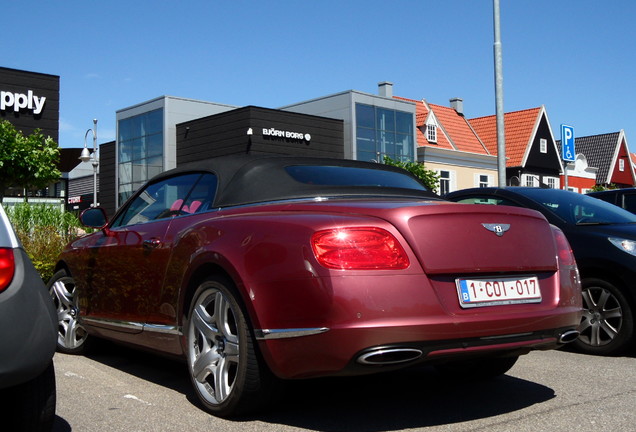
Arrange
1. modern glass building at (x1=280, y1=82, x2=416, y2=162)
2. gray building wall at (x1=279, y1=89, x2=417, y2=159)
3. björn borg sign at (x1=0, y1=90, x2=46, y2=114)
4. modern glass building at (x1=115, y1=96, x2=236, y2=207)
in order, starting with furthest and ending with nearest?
1. modern glass building at (x1=115, y1=96, x2=236, y2=207)
2. modern glass building at (x1=280, y1=82, x2=416, y2=162)
3. gray building wall at (x1=279, y1=89, x2=417, y2=159)
4. björn borg sign at (x1=0, y1=90, x2=46, y2=114)

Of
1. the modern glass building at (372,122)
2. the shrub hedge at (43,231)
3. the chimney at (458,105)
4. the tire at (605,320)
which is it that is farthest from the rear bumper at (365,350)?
the chimney at (458,105)

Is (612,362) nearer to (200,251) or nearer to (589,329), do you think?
(589,329)

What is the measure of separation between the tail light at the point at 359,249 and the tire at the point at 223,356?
0.62m

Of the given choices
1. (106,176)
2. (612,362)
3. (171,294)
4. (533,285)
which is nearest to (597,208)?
(612,362)

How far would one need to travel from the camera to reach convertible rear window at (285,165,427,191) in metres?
4.77

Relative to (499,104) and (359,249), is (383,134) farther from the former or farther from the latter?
(359,249)

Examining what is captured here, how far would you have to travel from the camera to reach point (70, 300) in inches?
245

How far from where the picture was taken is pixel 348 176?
496cm

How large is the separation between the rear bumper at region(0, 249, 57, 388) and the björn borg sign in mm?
27001

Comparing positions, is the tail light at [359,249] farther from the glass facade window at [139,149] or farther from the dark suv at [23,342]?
the glass facade window at [139,149]

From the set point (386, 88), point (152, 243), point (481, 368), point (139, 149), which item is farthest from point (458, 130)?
point (152, 243)

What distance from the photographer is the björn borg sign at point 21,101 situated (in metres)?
27.8

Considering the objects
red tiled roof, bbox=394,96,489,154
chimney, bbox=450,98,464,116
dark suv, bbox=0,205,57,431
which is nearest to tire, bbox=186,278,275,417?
dark suv, bbox=0,205,57,431

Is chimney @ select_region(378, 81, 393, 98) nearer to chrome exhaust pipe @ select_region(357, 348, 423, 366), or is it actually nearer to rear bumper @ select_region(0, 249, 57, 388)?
chrome exhaust pipe @ select_region(357, 348, 423, 366)
